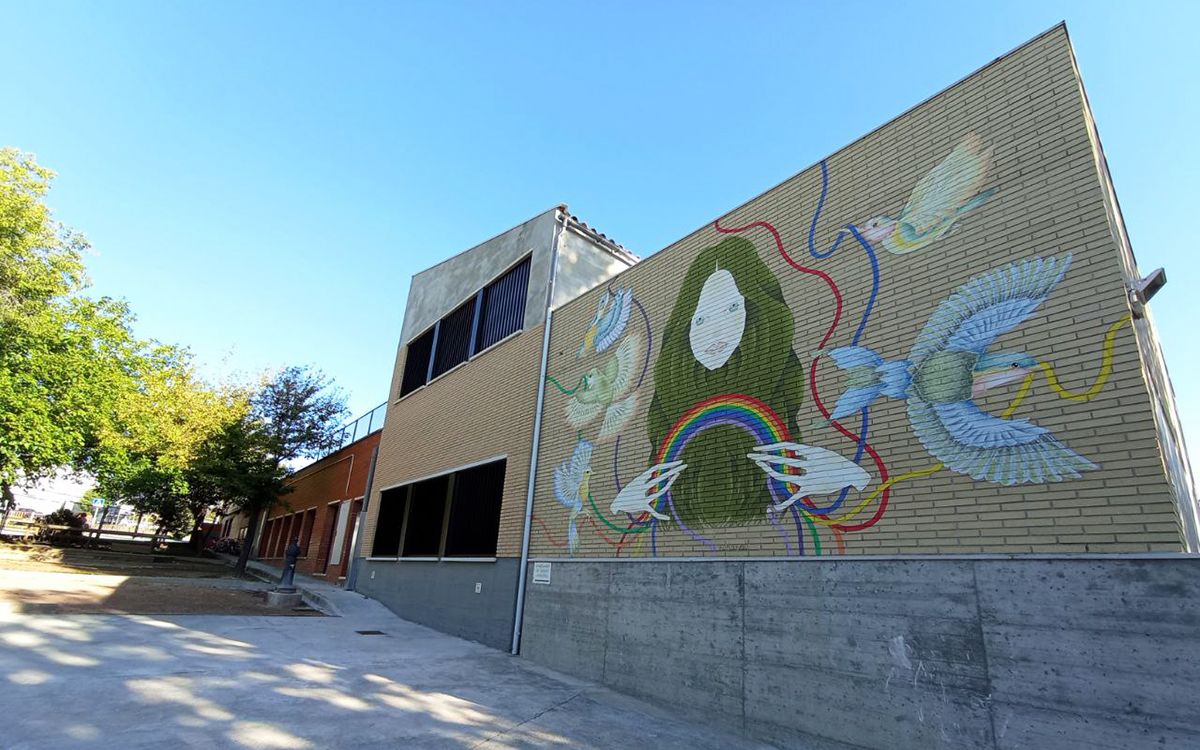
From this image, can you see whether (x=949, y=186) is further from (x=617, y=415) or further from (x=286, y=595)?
(x=286, y=595)

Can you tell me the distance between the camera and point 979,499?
4.73m

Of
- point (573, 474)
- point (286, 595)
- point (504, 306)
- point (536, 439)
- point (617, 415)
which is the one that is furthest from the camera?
point (504, 306)

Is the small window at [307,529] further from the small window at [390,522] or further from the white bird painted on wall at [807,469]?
the white bird painted on wall at [807,469]

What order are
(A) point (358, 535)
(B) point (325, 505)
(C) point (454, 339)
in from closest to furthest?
(C) point (454, 339)
(A) point (358, 535)
(B) point (325, 505)

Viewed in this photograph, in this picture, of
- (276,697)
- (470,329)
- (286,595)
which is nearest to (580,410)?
(276,697)

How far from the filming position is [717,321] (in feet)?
25.4

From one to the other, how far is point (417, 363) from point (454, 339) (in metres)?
2.13

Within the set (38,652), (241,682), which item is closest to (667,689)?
(241,682)

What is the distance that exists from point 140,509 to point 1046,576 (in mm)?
32452

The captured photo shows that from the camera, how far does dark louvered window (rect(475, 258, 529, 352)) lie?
12703mm

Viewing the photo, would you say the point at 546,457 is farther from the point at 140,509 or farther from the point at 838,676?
the point at 140,509

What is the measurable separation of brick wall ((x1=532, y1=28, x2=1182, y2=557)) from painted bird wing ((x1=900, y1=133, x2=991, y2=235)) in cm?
2

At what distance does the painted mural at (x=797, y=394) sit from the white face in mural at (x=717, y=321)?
0.02 m

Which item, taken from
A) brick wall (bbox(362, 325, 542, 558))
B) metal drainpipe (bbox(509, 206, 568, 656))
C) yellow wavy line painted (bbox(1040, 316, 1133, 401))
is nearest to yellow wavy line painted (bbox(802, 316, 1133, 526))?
yellow wavy line painted (bbox(1040, 316, 1133, 401))
